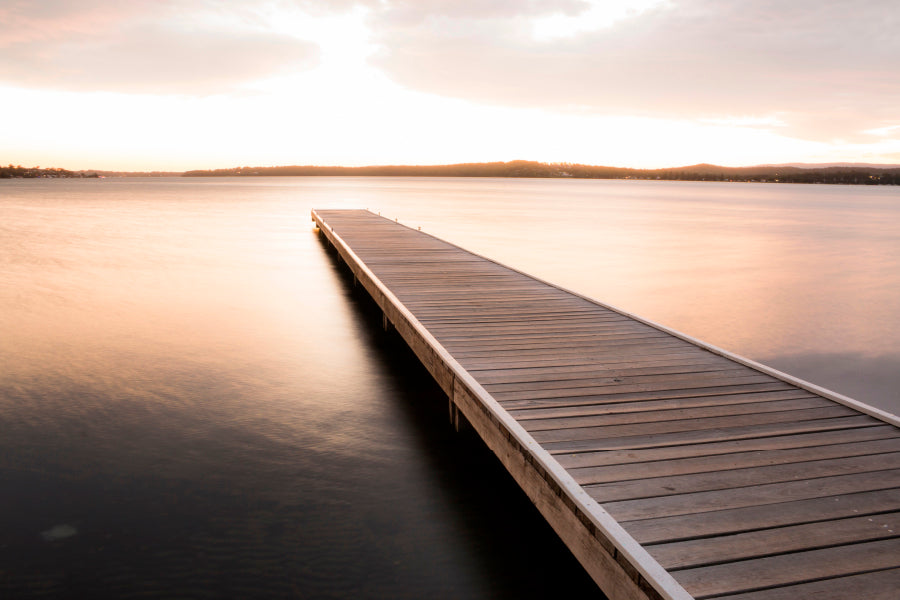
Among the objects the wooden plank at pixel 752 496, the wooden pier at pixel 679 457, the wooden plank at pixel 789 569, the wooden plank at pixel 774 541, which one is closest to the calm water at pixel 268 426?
the wooden pier at pixel 679 457

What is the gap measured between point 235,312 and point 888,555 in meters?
9.18

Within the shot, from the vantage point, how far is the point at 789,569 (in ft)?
7.30

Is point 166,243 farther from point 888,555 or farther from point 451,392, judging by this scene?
point 888,555

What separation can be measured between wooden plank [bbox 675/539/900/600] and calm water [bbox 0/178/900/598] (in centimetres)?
119

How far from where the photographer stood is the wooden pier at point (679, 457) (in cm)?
225

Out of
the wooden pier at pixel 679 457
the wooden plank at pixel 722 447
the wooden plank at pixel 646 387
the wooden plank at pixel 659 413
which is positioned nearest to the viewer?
the wooden pier at pixel 679 457

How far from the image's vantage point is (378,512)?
3.98 metres

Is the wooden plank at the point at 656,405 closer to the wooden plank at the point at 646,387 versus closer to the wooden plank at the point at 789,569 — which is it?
the wooden plank at the point at 646,387

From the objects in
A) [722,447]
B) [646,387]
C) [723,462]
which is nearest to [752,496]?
[723,462]

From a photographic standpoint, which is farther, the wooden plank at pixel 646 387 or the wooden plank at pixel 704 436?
the wooden plank at pixel 646 387

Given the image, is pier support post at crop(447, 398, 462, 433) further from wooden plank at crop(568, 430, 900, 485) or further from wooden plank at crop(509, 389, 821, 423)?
wooden plank at crop(568, 430, 900, 485)

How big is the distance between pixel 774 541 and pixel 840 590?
28cm

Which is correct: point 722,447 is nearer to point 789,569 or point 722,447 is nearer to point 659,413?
point 659,413

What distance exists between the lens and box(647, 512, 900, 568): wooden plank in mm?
2275
